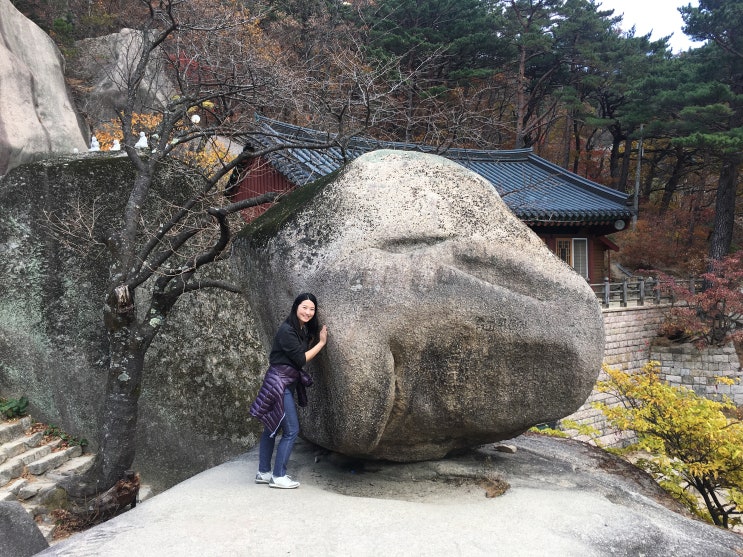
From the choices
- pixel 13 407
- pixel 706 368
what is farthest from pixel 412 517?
pixel 706 368

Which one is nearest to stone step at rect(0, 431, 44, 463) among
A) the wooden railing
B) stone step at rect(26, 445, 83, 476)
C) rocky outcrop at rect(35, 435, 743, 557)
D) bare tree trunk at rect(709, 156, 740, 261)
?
stone step at rect(26, 445, 83, 476)

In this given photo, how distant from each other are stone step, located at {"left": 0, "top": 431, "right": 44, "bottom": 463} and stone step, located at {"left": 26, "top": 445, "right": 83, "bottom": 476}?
27 cm

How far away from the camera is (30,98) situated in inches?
588

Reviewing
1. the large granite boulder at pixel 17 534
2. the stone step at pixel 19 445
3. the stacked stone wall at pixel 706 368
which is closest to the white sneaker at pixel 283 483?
the large granite boulder at pixel 17 534

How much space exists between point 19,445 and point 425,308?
6.43 meters

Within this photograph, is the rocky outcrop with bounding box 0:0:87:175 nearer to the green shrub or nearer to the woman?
the green shrub

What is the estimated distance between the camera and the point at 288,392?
13.1ft

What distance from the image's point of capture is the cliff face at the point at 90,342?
313 inches

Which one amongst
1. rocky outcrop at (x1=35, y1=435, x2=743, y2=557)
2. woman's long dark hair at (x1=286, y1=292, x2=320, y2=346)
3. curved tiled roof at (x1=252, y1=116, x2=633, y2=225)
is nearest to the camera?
rocky outcrop at (x1=35, y1=435, x2=743, y2=557)

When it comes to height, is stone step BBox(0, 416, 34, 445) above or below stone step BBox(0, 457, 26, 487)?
above

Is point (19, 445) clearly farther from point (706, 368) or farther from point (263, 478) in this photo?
point (706, 368)

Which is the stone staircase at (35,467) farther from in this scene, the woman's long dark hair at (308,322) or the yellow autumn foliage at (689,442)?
the yellow autumn foliage at (689,442)

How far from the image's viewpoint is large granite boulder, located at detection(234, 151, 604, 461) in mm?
3770

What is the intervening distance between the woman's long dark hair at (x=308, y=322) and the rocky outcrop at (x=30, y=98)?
41.0 feet
